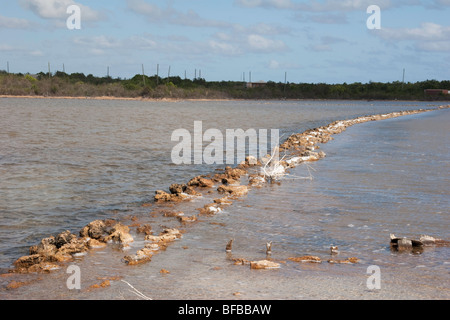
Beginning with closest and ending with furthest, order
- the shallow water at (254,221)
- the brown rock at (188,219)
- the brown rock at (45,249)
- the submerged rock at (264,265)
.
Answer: the shallow water at (254,221)
the submerged rock at (264,265)
the brown rock at (45,249)
the brown rock at (188,219)

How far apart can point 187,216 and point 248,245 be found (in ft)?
6.33

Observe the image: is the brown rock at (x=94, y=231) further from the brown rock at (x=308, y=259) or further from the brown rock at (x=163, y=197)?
the brown rock at (x=308, y=259)

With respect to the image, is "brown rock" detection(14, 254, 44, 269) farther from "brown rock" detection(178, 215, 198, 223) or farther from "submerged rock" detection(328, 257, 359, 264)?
"submerged rock" detection(328, 257, 359, 264)

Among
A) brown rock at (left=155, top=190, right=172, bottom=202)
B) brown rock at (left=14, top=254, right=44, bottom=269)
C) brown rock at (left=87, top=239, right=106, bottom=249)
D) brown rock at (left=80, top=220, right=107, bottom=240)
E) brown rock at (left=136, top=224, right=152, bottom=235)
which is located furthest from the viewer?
brown rock at (left=155, top=190, right=172, bottom=202)

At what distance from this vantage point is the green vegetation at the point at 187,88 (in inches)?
4548

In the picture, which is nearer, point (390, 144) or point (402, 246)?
point (402, 246)

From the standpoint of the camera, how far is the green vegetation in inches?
4548

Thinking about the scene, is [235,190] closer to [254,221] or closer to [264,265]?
[254,221]

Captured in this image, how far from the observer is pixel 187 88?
138750 millimetres

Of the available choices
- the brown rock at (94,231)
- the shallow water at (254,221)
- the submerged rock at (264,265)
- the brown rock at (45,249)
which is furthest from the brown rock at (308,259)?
the brown rock at (45,249)

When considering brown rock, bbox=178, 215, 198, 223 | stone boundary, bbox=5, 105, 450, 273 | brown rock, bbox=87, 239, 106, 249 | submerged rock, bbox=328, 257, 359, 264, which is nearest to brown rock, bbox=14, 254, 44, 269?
stone boundary, bbox=5, 105, 450, 273
